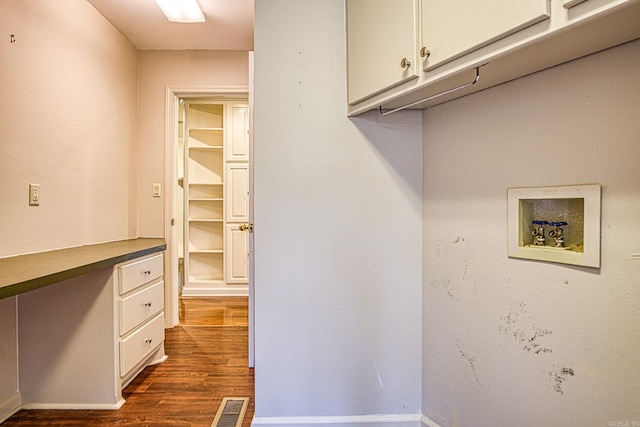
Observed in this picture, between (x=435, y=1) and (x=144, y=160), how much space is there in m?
2.76

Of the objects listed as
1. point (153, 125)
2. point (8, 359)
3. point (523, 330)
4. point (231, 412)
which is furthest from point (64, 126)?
point (523, 330)

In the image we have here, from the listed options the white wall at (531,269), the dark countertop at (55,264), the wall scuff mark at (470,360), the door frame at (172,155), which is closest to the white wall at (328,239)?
the white wall at (531,269)

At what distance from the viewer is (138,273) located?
7.32 feet

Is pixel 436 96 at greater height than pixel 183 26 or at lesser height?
lesser

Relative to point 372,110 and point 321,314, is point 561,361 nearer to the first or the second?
point 321,314

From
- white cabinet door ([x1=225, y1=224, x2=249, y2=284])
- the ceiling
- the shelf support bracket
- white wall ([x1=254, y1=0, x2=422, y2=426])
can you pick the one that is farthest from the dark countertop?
white cabinet door ([x1=225, y1=224, x2=249, y2=284])

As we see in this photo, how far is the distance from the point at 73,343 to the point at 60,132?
4.02 feet

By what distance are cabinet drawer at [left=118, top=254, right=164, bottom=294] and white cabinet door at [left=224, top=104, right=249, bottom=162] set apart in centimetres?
215

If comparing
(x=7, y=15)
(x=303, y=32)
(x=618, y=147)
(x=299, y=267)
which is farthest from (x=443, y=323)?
(x=7, y=15)

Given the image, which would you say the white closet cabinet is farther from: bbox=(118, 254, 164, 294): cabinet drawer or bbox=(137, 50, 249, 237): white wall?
bbox=(118, 254, 164, 294): cabinet drawer

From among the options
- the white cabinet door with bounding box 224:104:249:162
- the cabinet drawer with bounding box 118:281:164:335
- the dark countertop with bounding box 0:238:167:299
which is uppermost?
the white cabinet door with bounding box 224:104:249:162

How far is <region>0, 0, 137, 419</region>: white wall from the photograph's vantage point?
1.89m

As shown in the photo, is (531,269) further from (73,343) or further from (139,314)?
(73,343)

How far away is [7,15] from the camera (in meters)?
1.83
